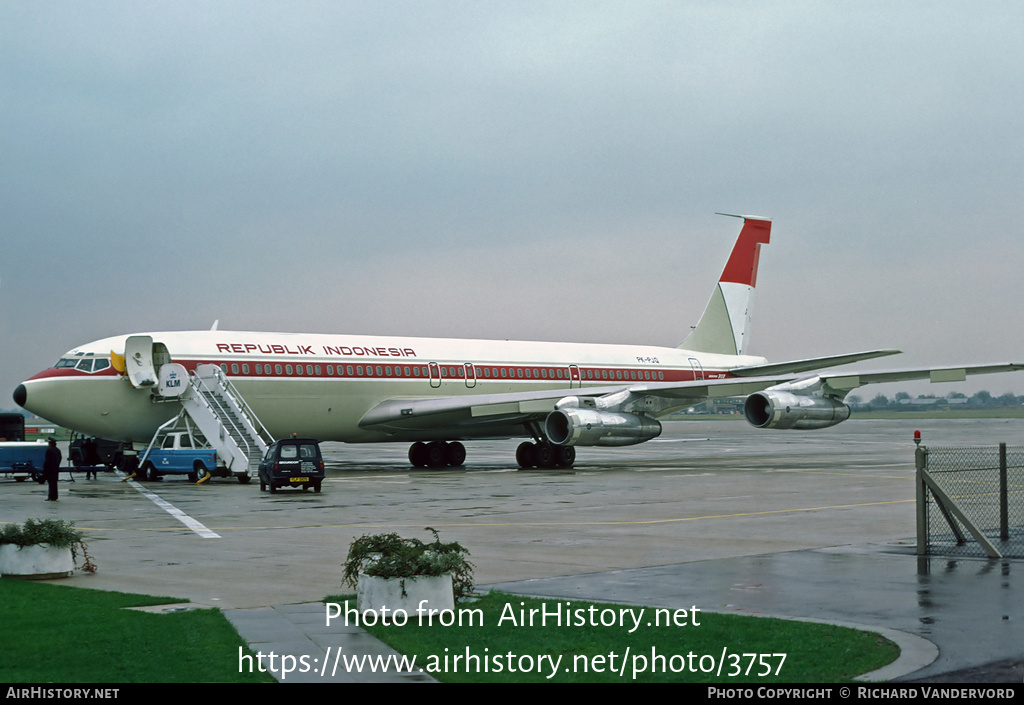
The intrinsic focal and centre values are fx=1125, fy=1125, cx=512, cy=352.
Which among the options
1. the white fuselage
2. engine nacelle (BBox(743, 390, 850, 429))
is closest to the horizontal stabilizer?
engine nacelle (BBox(743, 390, 850, 429))

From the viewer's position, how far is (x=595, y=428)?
37.4m

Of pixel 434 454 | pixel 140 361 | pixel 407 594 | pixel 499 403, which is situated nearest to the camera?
pixel 407 594

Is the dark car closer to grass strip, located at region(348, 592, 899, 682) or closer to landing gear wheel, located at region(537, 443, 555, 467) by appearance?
landing gear wheel, located at region(537, 443, 555, 467)

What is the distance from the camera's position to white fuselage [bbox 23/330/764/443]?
34969 millimetres

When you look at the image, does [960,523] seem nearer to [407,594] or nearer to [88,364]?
[407,594]

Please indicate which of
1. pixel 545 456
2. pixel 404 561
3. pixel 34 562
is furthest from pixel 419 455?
pixel 404 561

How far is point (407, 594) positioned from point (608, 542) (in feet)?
24.5

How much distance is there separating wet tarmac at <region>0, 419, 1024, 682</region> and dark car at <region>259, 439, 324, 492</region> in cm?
43

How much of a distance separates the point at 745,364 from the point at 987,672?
4424 centimetres

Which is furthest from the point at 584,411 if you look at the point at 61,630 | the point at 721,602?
the point at 61,630

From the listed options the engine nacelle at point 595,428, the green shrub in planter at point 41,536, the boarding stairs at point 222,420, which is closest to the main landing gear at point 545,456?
the engine nacelle at point 595,428

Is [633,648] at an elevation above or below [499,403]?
below

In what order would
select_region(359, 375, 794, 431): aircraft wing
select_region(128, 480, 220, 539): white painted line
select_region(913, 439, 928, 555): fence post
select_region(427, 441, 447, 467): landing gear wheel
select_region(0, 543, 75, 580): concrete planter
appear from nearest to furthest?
select_region(0, 543, 75, 580): concrete planter, select_region(913, 439, 928, 555): fence post, select_region(128, 480, 220, 539): white painted line, select_region(359, 375, 794, 431): aircraft wing, select_region(427, 441, 447, 467): landing gear wheel
